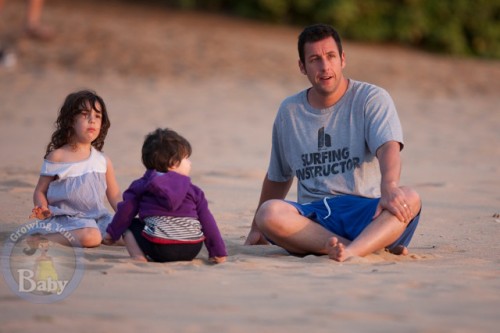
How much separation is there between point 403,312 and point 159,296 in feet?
3.59

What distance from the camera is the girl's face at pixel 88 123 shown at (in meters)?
5.29

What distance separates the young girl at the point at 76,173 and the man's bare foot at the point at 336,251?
1.40 metres

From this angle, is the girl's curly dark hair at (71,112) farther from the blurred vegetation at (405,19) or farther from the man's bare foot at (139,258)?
the blurred vegetation at (405,19)

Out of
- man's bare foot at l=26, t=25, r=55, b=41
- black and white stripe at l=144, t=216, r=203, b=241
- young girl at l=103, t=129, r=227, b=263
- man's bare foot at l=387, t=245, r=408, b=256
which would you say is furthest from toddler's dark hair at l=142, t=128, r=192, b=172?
man's bare foot at l=26, t=25, r=55, b=41

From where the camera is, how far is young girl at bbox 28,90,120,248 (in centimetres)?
527

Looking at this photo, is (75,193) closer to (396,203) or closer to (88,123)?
(88,123)

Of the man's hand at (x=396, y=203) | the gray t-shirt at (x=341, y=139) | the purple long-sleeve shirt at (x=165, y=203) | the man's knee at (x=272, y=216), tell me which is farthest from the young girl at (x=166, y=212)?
the man's hand at (x=396, y=203)

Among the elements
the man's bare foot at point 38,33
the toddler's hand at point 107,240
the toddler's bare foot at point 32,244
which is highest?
the man's bare foot at point 38,33

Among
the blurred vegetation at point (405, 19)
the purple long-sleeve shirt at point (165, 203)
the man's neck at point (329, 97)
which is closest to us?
the purple long-sleeve shirt at point (165, 203)

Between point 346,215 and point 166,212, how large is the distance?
1094mm

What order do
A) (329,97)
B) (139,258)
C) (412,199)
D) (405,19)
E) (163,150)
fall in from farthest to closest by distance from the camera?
(405,19) < (329,97) < (412,199) < (139,258) < (163,150)

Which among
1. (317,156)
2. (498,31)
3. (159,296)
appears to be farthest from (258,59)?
(159,296)

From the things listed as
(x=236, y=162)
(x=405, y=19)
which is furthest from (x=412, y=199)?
(x=405, y=19)

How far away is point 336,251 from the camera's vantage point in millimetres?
4824
